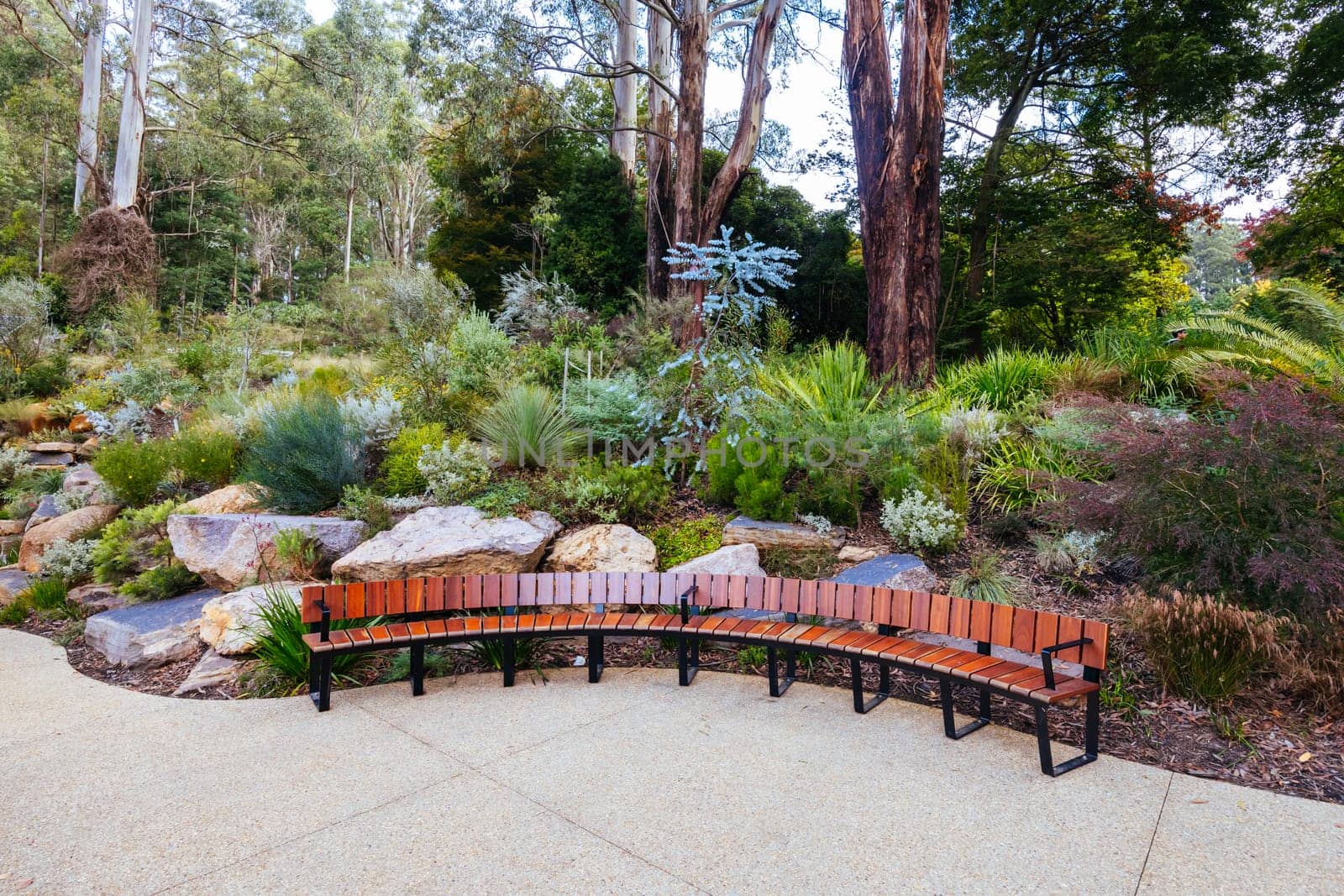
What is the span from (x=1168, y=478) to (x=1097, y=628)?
1.22 meters

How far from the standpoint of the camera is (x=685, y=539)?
6.03m

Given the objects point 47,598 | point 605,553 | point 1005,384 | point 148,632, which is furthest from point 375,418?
point 1005,384

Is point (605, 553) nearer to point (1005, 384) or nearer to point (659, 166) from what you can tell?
point (1005, 384)

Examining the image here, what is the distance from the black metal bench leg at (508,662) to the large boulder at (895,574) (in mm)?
2172

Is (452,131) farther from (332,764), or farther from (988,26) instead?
(332,764)

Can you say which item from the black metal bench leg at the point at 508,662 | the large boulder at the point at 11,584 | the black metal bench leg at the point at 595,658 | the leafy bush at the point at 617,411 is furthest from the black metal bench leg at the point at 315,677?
the large boulder at the point at 11,584

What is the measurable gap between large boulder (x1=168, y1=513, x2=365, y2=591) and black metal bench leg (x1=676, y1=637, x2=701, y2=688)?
2.89m

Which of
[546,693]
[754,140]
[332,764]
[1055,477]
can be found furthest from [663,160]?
[332,764]

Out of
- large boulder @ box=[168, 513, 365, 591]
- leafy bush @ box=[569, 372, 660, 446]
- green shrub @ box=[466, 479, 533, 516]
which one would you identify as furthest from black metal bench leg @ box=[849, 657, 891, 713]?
large boulder @ box=[168, 513, 365, 591]

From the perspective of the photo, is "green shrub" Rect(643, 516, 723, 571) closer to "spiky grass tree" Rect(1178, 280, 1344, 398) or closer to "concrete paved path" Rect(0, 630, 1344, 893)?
"concrete paved path" Rect(0, 630, 1344, 893)

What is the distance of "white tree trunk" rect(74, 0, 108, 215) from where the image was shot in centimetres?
2028

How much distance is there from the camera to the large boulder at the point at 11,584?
287 inches

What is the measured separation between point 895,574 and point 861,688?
1178 mm

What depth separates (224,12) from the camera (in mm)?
24188
